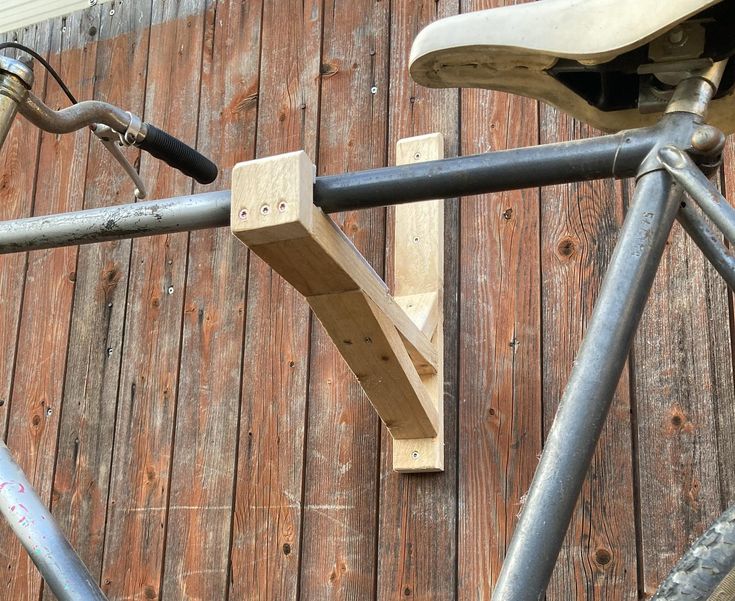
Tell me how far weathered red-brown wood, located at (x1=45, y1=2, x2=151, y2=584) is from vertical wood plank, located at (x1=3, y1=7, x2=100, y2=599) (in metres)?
0.02

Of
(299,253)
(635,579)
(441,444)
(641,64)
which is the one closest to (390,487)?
(441,444)

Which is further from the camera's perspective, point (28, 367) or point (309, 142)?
point (28, 367)

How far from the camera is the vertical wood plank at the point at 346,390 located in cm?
146

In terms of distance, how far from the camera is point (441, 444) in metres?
1.43

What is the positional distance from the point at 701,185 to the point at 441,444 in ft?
2.34

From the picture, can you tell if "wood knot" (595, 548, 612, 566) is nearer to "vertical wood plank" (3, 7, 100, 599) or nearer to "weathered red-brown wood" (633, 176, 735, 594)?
"weathered red-brown wood" (633, 176, 735, 594)

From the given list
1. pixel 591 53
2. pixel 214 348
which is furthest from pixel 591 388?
pixel 214 348

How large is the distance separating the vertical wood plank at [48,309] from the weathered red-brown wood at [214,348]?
0.91ft

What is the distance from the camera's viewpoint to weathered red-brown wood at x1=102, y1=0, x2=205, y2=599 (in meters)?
1.63

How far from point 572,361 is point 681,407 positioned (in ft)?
Result: 0.55

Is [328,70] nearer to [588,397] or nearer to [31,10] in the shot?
[31,10]

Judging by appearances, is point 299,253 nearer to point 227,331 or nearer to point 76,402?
point 227,331

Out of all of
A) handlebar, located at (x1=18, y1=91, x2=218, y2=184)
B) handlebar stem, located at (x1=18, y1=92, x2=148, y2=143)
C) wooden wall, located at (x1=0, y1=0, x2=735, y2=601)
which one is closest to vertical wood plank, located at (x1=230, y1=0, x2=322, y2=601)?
wooden wall, located at (x1=0, y1=0, x2=735, y2=601)

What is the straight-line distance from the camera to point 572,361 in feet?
4.65
